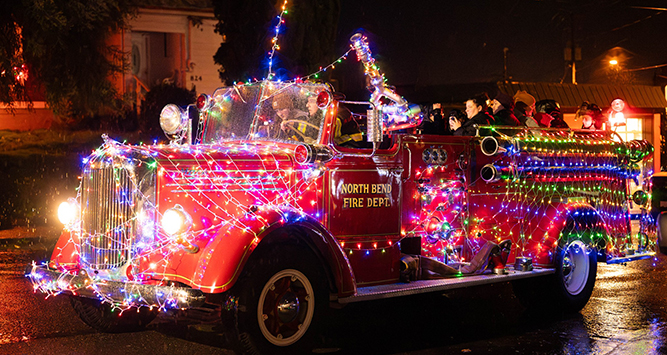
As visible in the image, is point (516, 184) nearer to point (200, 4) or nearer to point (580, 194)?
point (580, 194)

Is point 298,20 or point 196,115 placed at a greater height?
point 298,20

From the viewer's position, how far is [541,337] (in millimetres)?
6805

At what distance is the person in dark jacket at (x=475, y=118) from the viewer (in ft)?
26.0

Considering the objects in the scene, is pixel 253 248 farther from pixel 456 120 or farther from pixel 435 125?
pixel 456 120

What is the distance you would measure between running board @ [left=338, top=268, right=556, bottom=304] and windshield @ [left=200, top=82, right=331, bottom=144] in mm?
1417

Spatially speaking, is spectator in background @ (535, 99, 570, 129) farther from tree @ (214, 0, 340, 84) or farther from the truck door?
tree @ (214, 0, 340, 84)

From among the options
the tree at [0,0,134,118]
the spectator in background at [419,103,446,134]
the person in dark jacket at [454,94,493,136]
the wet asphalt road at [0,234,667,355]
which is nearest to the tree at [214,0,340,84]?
the tree at [0,0,134,118]

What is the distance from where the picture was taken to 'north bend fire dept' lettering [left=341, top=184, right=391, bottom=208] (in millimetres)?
6550

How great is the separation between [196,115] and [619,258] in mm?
5159

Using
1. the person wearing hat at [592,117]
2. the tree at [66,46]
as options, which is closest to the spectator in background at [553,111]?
the person wearing hat at [592,117]

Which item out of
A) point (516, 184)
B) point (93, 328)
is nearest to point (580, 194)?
point (516, 184)

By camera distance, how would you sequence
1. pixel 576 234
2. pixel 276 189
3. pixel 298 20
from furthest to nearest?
pixel 298 20 → pixel 576 234 → pixel 276 189

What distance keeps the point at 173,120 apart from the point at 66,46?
29.7 feet

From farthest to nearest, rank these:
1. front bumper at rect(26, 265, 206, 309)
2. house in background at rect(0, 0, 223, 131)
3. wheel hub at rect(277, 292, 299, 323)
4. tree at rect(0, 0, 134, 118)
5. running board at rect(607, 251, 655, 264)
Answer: house in background at rect(0, 0, 223, 131) < tree at rect(0, 0, 134, 118) < running board at rect(607, 251, 655, 264) < wheel hub at rect(277, 292, 299, 323) < front bumper at rect(26, 265, 206, 309)
